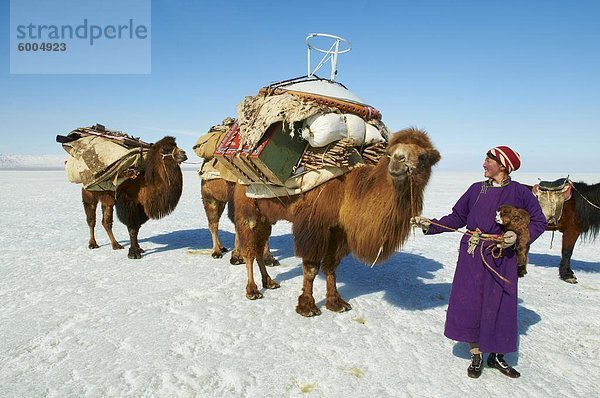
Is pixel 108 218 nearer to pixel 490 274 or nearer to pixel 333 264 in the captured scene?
pixel 333 264

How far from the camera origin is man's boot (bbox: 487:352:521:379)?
11.3ft

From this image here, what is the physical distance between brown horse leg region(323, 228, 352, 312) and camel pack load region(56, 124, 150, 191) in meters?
4.64

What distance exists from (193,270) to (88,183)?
2981 millimetres

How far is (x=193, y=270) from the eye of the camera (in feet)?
22.1

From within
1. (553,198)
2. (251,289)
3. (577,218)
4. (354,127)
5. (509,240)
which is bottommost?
(251,289)

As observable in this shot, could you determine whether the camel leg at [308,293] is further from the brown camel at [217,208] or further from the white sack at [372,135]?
the brown camel at [217,208]

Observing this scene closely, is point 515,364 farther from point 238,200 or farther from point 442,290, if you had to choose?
point 238,200

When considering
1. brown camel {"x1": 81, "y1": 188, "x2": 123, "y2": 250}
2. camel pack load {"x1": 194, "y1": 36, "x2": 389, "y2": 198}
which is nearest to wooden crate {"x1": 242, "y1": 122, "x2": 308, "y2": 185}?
camel pack load {"x1": 194, "y1": 36, "x2": 389, "y2": 198}

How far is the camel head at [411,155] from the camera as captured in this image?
3.46m

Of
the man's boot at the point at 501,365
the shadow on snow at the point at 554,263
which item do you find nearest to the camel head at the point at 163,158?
the man's boot at the point at 501,365

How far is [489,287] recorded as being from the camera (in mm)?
3373

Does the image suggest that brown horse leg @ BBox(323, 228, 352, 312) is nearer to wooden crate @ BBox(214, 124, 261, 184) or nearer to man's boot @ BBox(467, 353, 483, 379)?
wooden crate @ BBox(214, 124, 261, 184)

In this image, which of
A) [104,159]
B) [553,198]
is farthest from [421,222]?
[104,159]

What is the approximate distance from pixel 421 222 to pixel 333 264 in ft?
5.80
